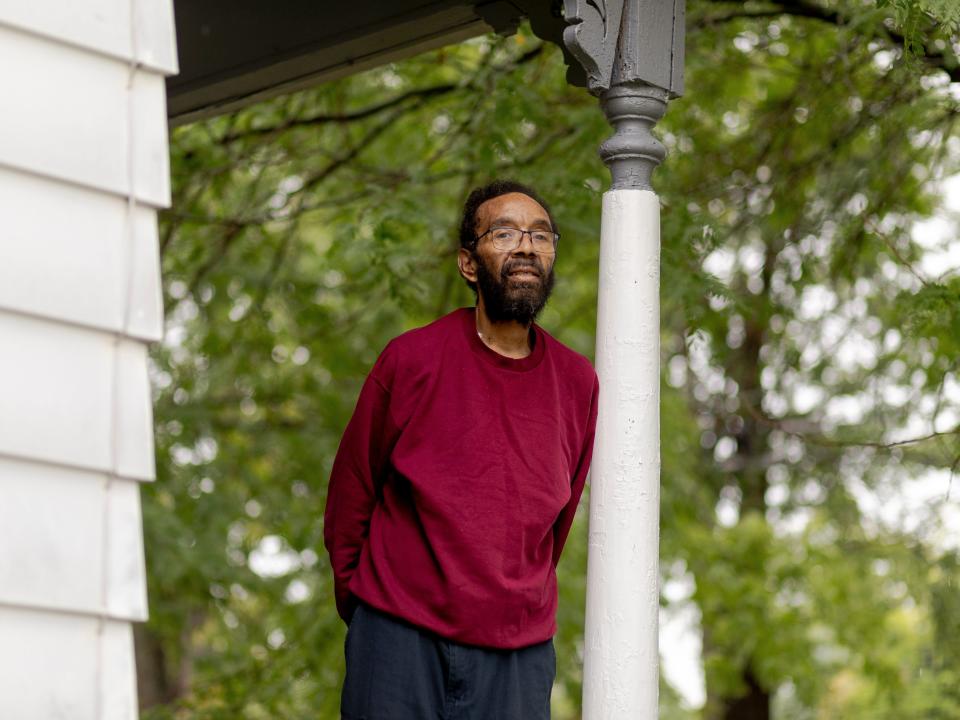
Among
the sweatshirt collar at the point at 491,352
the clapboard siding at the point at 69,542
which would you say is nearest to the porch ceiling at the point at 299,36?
the sweatshirt collar at the point at 491,352

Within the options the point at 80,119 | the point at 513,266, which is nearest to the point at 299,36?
the point at 513,266

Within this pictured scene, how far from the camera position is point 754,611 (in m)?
10.0

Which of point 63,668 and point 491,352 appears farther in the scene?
point 491,352

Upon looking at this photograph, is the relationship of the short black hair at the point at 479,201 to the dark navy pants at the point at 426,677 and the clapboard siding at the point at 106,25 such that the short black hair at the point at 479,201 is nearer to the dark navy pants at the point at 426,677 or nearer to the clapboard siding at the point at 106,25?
the dark navy pants at the point at 426,677

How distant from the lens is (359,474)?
119 inches

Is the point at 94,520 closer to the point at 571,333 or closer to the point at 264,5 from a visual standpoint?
the point at 264,5

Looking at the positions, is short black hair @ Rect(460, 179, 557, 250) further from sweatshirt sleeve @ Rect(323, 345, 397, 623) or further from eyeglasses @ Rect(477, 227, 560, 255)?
sweatshirt sleeve @ Rect(323, 345, 397, 623)

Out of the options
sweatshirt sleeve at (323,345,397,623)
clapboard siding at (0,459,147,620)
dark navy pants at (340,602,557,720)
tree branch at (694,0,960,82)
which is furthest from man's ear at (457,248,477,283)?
tree branch at (694,0,960,82)

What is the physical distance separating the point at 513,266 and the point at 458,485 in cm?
48

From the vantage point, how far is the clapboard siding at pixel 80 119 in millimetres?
2178

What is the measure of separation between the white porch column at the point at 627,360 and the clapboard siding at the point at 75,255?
3.96 feet

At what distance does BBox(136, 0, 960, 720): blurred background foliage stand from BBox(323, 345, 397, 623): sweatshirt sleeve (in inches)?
70.3

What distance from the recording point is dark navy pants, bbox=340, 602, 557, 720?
2.80 m

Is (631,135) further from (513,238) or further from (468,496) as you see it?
(468,496)
